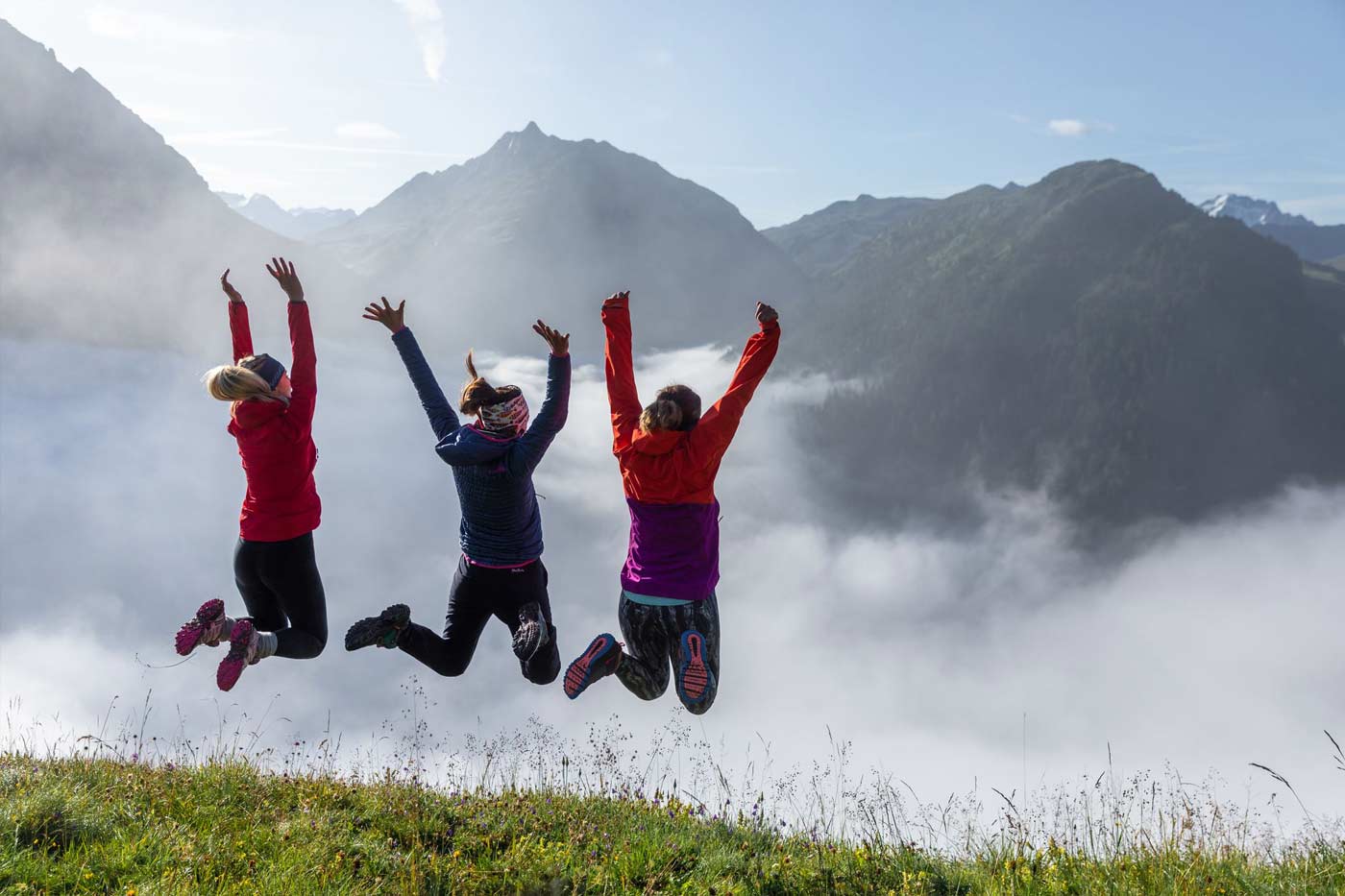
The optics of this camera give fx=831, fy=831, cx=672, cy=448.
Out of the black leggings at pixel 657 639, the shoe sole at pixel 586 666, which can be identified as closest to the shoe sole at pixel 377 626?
the shoe sole at pixel 586 666

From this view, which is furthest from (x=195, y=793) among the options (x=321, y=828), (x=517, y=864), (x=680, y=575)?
(x=680, y=575)

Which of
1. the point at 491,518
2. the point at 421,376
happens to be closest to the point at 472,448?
the point at 491,518

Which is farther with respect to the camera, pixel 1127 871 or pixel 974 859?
pixel 974 859

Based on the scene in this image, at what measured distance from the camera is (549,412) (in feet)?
25.2

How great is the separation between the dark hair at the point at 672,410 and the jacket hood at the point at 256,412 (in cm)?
327

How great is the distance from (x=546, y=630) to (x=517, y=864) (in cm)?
Result: 235

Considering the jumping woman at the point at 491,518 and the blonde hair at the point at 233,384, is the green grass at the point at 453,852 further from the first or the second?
the blonde hair at the point at 233,384

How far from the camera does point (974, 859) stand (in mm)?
6398

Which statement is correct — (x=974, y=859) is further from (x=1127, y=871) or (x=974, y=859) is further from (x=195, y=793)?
(x=195, y=793)

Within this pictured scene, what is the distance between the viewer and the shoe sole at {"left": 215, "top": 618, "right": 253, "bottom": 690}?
702 cm

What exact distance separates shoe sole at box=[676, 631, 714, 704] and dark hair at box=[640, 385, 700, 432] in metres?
1.89

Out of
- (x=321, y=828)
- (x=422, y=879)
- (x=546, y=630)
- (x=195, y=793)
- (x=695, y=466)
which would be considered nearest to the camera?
(x=422, y=879)

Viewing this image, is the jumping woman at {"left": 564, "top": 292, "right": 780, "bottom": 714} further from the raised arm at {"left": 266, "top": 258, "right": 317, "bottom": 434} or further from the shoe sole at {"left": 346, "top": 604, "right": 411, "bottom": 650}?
the raised arm at {"left": 266, "top": 258, "right": 317, "bottom": 434}

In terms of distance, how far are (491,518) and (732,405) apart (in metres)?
2.54
